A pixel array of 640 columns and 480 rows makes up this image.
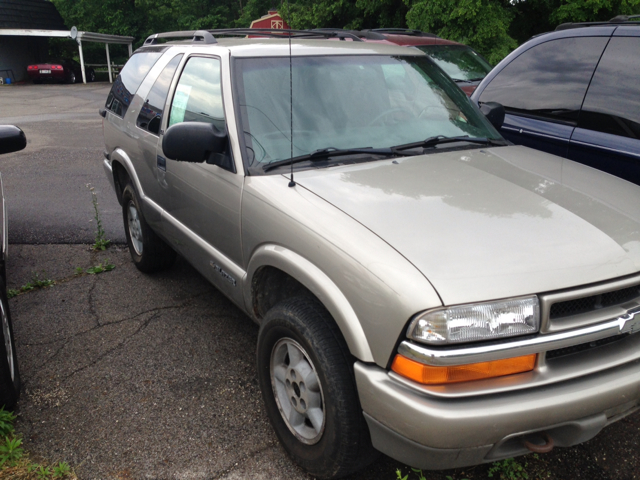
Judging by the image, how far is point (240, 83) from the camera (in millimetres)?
3059

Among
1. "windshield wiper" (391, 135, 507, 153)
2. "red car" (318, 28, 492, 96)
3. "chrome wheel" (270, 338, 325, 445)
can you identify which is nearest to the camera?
"chrome wheel" (270, 338, 325, 445)

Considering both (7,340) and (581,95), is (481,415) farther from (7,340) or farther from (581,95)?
(581,95)

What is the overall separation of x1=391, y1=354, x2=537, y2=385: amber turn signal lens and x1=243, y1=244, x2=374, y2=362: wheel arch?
15 cm

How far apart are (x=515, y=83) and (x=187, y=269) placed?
3.11m

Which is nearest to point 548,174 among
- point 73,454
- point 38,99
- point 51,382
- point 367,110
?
point 367,110

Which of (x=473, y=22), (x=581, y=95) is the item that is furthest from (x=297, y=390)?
(x=473, y=22)

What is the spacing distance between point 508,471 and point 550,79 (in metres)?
2.87

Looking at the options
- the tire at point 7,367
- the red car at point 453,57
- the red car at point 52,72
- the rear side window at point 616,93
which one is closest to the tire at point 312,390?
the tire at point 7,367

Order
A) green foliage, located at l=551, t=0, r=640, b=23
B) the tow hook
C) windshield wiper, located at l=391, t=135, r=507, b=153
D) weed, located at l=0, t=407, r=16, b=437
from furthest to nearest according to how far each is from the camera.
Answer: green foliage, located at l=551, t=0, r=640, b=23 < windshield wiper, located at l=391, t=135, r=507, b=153 < weed, located at l=0, t=407, r=16, b=437 < the tow hook

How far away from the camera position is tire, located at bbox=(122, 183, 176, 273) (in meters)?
4.41

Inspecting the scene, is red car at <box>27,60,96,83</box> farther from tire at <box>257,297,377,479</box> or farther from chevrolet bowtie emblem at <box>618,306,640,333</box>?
chevrolet bowtie emblem at <box>618,306,640,333</box>

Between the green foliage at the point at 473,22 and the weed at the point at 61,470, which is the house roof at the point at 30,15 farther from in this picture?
the weed at the point at 61,470

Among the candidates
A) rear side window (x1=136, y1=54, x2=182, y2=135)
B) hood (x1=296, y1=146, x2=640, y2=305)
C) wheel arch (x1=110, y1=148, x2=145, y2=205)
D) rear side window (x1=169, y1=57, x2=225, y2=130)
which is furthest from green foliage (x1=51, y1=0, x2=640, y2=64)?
wheel arch (x1=110, y1=148, x2=145, y2=205)

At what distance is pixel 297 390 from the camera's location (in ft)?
8.29
